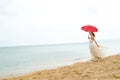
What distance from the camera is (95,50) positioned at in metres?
15.0

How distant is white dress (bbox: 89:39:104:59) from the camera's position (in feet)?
48.6

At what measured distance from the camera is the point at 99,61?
14953mm

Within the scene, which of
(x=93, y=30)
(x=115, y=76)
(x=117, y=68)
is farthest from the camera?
(x=93, y=30)

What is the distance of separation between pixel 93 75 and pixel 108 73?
1.99 ft

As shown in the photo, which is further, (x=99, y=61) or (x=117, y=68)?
(x=99, y=61)

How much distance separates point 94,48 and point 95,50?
0.17 meters

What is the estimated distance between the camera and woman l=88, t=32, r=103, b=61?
1481cm

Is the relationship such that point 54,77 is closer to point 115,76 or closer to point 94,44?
point 115,76

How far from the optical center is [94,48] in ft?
48.8

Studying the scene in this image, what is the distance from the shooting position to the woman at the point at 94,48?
14.8 metres

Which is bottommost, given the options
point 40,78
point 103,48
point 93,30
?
point 40,78

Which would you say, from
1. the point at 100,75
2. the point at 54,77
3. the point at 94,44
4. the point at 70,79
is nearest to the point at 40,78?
the point at 54,77

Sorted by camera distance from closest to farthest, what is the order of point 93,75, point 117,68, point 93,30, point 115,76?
point 115,76, point 93,75, point 117,68, point 93,30

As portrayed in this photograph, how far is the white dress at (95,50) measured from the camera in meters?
14.8
